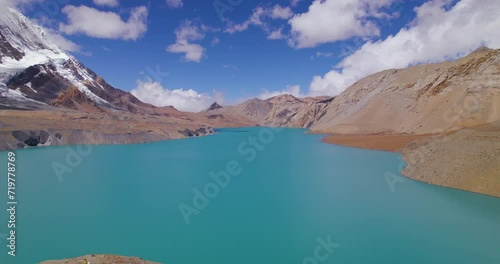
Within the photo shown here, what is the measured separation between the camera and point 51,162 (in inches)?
1491

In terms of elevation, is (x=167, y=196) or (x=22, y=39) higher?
(x=22, y=39)

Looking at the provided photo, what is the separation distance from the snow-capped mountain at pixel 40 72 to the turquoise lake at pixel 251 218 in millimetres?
82800

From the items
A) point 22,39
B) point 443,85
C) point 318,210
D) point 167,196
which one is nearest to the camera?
point 318,210

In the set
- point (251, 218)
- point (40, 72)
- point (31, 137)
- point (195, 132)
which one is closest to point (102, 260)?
point (251, 218)

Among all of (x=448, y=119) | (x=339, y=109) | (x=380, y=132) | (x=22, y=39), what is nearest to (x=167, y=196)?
(x=448, y=119)

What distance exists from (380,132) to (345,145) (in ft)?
55.0

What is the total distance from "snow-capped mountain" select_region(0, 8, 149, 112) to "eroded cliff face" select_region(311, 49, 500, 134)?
264ft

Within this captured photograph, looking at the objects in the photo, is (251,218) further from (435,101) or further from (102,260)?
(435,101)

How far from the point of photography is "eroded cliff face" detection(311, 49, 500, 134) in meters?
54.9

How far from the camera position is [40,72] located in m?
113

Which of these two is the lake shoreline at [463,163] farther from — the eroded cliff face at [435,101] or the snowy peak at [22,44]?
the snowy peak at [22,44]

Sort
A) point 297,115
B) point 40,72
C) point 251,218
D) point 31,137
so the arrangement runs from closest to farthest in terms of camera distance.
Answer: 1. point 251,218
2. point 31,137
3. point 40,72
4. point 297,115

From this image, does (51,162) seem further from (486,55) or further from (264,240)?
(486,55)

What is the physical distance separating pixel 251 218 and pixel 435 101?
195 ft
